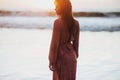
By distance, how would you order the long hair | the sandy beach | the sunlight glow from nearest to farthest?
the long hair, the sandy beach, the sunlight glow

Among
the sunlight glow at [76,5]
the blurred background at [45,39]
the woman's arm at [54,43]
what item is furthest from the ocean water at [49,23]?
the woman's arm at [54,43]

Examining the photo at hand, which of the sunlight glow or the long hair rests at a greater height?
the sunlight glow

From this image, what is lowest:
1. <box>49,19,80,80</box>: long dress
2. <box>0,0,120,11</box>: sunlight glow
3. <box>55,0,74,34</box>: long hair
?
<box>49,19,80,80</box>: long dress

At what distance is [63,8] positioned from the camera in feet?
8.62

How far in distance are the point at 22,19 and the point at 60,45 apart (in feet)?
23.6

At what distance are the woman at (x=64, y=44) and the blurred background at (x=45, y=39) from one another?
4.92 feet

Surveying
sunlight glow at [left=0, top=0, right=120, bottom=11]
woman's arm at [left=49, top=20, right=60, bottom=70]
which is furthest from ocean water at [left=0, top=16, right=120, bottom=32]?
woman's arm at [left=49, top=20, right=60, bottom=70]

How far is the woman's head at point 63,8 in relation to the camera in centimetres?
262

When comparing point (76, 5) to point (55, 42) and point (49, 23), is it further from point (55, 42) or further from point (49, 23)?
point (55, 42)

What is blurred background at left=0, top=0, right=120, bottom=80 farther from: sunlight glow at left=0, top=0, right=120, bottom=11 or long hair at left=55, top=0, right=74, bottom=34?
long hair at left=55, top=0, right=74, bottom=34

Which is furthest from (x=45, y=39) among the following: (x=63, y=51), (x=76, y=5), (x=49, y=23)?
(x=63, y=51)

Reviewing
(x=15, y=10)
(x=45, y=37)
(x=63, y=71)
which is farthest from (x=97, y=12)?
(x=63, y=71)

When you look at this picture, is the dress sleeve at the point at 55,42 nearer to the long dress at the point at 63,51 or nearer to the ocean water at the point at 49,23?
the long dress at the point at 63,51

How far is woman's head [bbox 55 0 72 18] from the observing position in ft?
8.61
